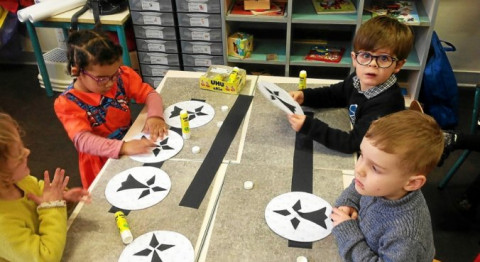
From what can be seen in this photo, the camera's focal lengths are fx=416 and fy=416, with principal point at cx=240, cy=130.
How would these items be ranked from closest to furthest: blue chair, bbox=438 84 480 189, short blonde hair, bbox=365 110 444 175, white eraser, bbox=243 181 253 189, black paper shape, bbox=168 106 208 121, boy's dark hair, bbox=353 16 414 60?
short blonde hair, bbox=365 110 444 175, white eraser, bbox=243 181 253 189, boy's dark hair, bbox=353 16 414 60, black paper shape, bbox=168 106 208 121, blue chair, bbox=438 84 480 189

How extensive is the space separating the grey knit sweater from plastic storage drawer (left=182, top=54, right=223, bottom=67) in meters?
1.94

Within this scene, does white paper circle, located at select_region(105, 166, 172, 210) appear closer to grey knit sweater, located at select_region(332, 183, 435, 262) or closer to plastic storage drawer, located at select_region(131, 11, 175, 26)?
grey knit sweater, located at select_region(332, 183, 435, 262)

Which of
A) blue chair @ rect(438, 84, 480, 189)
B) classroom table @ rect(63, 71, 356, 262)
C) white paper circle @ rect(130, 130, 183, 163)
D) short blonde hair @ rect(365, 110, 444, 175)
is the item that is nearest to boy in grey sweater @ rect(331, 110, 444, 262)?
short blonde hair @ rect(365, 110, 444, 175)

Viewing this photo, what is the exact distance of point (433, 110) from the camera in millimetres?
2666

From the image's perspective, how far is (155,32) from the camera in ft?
9.26

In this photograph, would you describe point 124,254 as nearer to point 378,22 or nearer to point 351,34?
point 378,22

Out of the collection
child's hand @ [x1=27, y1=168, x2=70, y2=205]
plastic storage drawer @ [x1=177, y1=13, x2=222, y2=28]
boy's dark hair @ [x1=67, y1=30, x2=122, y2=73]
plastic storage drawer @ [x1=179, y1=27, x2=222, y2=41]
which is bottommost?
plastic storage drawer @ [x1=179, y1=27, x2=222, y2=41]

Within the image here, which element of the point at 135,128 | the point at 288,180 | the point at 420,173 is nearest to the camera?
the point at 420,173

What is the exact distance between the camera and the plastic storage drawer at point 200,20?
2678 millimetres

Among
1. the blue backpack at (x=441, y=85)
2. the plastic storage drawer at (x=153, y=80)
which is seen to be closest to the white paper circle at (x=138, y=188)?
the plastic storage drawer at (x=153, y=80)

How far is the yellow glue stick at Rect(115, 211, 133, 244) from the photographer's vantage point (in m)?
1.07

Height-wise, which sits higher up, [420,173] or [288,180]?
[420,173]

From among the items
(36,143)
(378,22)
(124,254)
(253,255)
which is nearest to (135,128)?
(124,254)

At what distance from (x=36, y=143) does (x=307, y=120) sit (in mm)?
1972
